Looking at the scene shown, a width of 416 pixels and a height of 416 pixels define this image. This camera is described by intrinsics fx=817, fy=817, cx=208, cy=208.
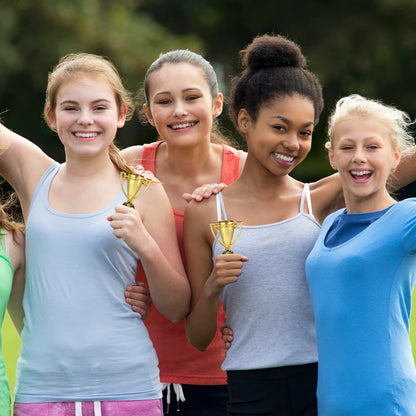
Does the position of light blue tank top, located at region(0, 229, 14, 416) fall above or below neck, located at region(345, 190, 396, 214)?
below

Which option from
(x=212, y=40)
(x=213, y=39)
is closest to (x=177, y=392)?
(x=213, y=39)

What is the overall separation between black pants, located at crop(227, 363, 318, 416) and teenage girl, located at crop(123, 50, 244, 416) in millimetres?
645

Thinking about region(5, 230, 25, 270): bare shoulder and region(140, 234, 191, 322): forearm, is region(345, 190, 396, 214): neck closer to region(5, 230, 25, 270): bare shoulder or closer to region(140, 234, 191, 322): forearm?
region(140, 234, 191, 322): forearm

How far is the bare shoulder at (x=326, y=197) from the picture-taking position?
4.05 metres

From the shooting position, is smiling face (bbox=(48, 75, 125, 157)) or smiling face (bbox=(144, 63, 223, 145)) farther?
smiling face (bbox=(144, 63, 223, 145))

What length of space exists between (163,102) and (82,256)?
121cm

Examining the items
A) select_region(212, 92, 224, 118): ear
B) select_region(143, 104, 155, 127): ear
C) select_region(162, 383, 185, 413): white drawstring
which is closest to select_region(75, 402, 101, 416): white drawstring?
select_region(162, 383, 185, 413): white drawstring

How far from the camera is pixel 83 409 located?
11.8ft

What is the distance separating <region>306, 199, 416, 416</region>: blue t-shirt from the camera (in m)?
3.33

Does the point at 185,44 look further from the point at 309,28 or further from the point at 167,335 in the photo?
the point at 167,335

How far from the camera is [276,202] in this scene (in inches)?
159

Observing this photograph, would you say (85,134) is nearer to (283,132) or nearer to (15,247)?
(15,247)

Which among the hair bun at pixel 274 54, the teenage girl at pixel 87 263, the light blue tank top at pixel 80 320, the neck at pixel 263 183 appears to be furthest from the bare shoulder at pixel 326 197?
the light blue tank top at pixel 80 320

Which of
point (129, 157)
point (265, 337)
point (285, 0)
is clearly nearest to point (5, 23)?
point (285, 0)
